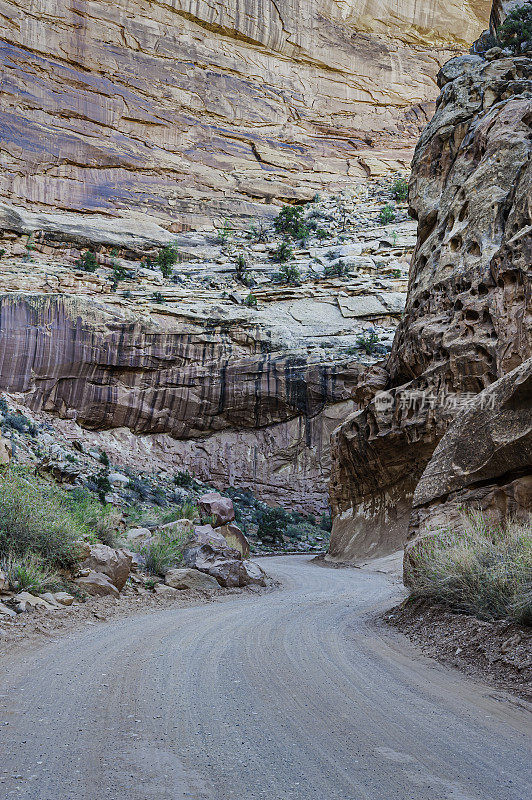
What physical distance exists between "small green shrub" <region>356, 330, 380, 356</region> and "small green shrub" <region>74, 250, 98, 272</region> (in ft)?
68.6

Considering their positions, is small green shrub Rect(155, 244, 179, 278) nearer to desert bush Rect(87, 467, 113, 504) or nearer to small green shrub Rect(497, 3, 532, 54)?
desert bush Rect(87, 467, 113, 504)

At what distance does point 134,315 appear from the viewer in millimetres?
39688

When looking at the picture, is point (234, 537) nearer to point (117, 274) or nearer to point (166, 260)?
point (117, 274)

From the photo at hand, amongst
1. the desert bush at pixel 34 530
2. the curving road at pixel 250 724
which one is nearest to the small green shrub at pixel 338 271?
the desert bush at pixel 34 530

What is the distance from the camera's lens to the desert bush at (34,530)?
9.22m

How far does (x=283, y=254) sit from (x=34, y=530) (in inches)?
1746

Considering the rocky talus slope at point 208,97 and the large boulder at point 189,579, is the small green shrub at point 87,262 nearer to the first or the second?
the rocky talus slope at point 208,97

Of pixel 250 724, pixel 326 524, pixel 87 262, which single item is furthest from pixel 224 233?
pixel 250 724

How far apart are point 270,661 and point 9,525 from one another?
5511 millimetres

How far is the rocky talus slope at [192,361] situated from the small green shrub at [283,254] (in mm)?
5654

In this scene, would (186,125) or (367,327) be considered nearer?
(367,327)

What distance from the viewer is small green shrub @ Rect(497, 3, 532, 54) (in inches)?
919

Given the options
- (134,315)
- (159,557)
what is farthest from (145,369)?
(159,557)

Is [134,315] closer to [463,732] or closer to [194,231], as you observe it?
Answer: [194,231]
